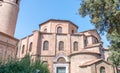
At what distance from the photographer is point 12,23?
2048cm

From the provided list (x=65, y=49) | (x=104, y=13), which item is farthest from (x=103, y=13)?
(x=65, y=49)

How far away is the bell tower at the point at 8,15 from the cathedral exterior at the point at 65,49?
7.99m

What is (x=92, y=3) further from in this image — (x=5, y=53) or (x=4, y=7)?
(x=4, y=7)

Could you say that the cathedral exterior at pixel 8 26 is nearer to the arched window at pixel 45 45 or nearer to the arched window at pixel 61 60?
the arched window at pixel 45 45

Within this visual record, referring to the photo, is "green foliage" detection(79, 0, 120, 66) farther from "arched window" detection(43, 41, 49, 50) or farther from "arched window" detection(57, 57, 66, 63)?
"arched window" detection(43, 41, 49, 50)

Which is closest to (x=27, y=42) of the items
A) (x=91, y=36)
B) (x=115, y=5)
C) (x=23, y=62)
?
(x=91, y=36)

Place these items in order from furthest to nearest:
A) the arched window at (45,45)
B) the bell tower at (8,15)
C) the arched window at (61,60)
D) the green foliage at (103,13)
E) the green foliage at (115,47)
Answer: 1. the arched window at (45,45)
2. the arched window at (61,60)
3. the bell tower at (8,15)
4. the green foliage at (115,47)
5. the green foliage at (103,13)

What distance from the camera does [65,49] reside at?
3100cm

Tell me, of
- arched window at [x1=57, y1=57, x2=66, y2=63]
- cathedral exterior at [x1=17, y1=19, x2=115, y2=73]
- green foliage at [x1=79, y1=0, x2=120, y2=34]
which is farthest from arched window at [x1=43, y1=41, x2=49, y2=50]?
green foliage at [x1=79, y1=0, x2=120, y2=34]

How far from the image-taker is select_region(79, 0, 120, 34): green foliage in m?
11.0

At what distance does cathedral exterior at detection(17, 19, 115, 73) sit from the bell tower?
799 cm

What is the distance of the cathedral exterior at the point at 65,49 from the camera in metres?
26.5

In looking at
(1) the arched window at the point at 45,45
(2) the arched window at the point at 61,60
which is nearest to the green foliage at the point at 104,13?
(2) the arched window at the point at 61,60

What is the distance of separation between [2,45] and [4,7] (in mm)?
5757
